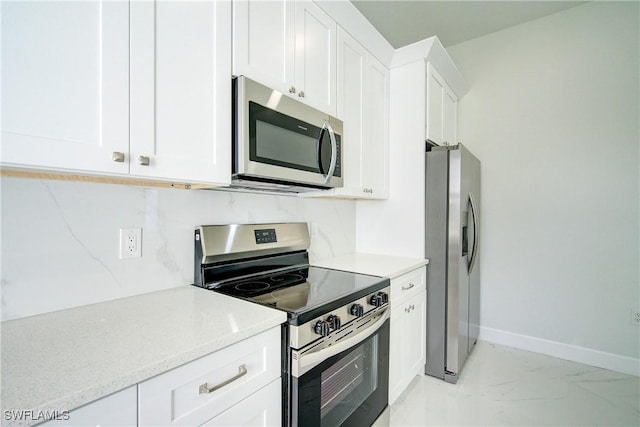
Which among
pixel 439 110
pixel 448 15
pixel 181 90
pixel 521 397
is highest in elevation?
pixel 448 15

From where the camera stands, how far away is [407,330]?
195cm

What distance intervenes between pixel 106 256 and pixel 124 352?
53 cm

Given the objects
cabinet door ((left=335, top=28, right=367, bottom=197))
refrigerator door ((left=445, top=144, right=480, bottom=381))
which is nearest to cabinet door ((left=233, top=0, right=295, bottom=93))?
cabinet door ((left=335, top=28, right=367, bottom=197))

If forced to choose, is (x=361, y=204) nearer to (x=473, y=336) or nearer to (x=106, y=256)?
(x=473, y=336)

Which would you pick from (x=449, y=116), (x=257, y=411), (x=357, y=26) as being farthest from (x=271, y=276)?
(x=449, y=116)

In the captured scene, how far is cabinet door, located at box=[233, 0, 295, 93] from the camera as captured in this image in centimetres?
125

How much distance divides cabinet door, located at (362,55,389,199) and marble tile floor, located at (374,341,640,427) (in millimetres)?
1416

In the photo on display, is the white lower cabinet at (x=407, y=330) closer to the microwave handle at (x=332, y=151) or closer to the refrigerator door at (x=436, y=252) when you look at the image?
the refrigerator door at (x=436, y=252)

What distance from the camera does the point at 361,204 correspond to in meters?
2.61

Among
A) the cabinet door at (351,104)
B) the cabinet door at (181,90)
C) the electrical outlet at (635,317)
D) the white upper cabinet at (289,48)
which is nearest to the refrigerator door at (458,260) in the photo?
the cabinet door at (351,104)

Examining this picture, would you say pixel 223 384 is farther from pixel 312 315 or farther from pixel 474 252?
pixel 474 252

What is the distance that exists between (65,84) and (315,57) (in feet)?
3.90

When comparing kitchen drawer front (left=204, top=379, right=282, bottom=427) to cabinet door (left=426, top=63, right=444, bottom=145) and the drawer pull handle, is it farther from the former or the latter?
cabinet door (left=426, top=63, right=444, bottom=145)

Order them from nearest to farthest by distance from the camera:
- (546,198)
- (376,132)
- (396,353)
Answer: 1. (396,353)
2. (376,132)
3. (546,198)
